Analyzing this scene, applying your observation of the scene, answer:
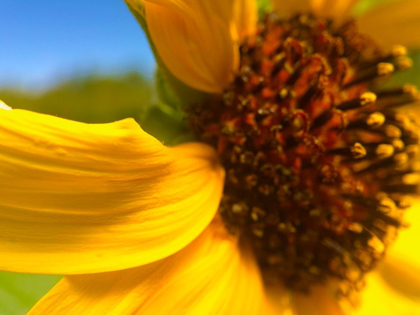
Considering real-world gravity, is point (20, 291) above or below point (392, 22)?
below

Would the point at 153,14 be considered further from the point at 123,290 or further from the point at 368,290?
the point at 368,290

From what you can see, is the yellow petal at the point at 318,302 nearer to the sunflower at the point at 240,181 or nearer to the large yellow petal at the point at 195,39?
the sunflower at the point at 240,181

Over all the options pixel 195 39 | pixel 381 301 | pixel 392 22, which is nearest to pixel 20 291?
pixel 195 39

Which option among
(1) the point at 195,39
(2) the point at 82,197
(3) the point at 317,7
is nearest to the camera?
A: (2) the point at 82,197

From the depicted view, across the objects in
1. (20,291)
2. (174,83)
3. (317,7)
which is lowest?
(20,291)

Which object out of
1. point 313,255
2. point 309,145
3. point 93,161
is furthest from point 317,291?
point 93,161

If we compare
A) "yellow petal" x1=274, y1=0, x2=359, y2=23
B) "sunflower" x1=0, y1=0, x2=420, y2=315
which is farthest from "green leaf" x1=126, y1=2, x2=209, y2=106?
"yellow petal" x1=274, y1=0, x2=359, y2=23

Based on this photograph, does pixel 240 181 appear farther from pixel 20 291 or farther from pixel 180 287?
pixel 20 291

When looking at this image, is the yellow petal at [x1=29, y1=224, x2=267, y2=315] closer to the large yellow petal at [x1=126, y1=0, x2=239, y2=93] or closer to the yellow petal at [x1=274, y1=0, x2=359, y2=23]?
the large yellow petal at [x1=126, y1=0, x2=239, y2=93]
